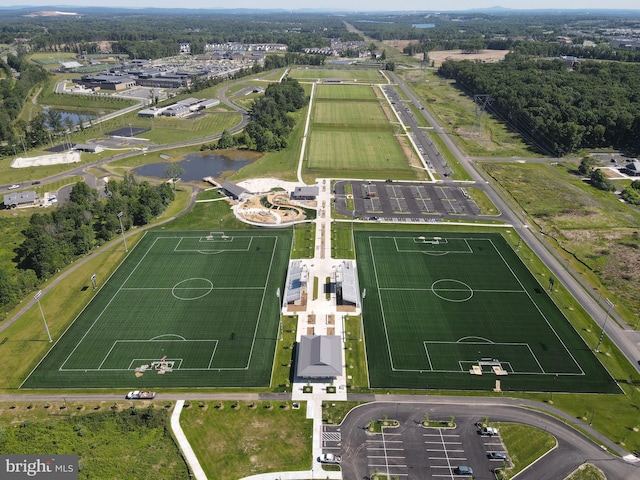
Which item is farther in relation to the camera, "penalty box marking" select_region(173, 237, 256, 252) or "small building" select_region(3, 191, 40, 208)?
"small building" select_region(3, 191, 40, 208)

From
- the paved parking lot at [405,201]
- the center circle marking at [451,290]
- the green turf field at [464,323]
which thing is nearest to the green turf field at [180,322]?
the green turf field at [464,323]

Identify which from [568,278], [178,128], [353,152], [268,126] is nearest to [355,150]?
[353,152]

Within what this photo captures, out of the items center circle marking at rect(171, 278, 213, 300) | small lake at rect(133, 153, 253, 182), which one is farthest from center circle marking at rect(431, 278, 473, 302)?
small lake at rect(133, 153, 253, 182)

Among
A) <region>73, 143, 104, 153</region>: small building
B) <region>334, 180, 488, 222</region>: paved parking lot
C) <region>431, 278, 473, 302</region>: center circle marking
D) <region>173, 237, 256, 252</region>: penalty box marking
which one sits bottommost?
<region>431, 278, 473, 302</region>: center circle marking

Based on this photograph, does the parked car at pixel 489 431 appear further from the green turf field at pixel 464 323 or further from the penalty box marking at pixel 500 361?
the penalty box marking at pixel 500 361

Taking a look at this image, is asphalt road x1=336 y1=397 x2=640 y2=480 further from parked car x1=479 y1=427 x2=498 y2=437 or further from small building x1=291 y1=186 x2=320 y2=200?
small building x1=291 y1=186 x2=320 y2=200

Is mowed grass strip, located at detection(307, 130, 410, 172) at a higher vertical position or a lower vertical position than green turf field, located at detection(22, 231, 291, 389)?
higher

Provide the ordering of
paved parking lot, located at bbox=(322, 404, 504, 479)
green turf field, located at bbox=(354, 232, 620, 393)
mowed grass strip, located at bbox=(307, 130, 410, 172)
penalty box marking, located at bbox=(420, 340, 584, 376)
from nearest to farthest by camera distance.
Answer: paved parking lot, located at bbox=(322, 404, 504, 479) < green turf field, located at bbox=(354, 232, 620, 393) < penalty box marking, located at bbox=(420, 340, 584, 376) < mowed grass strip, located at bbox=(307, 130, 410, 172)
